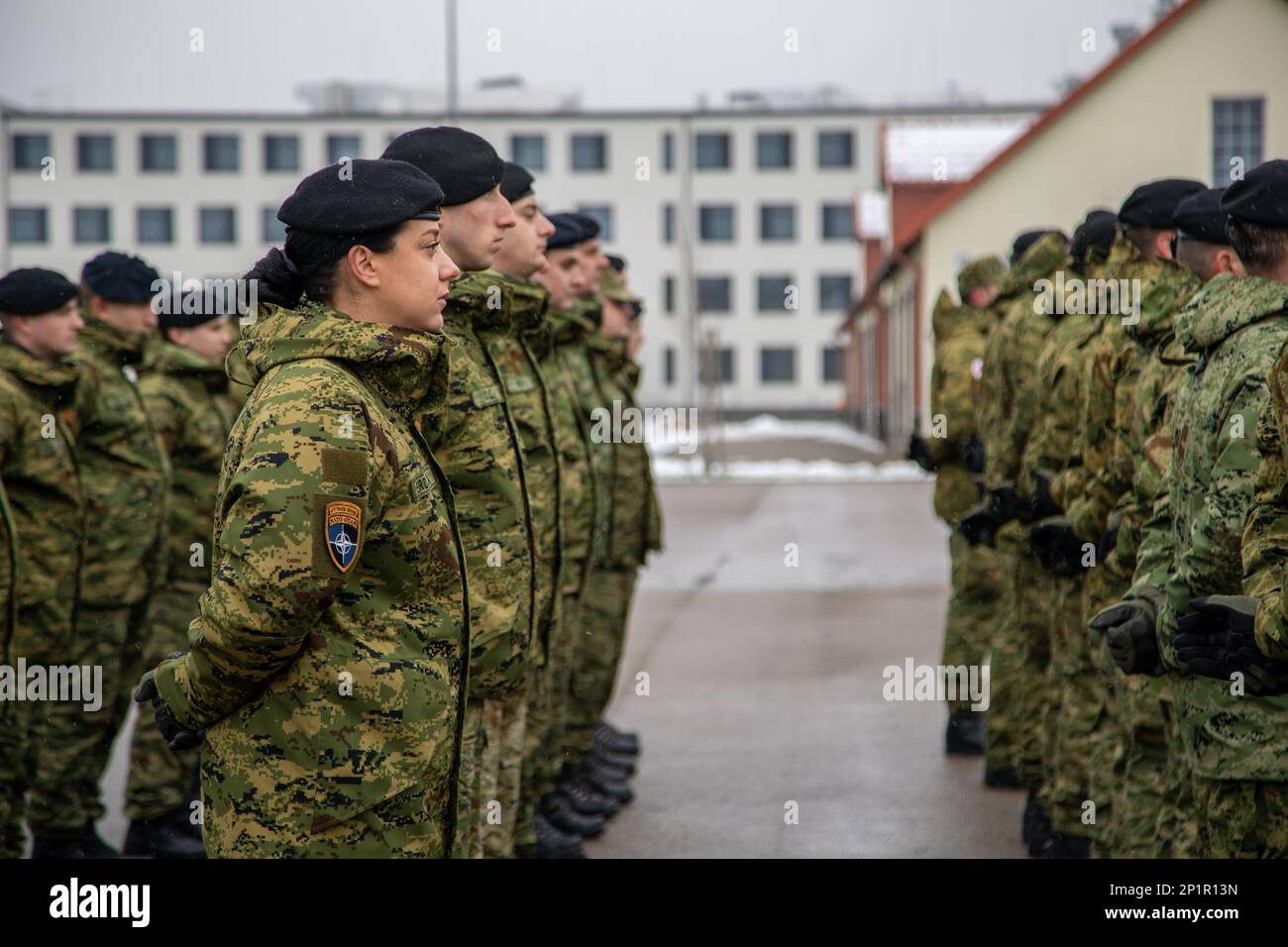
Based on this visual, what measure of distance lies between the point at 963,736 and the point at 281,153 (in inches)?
2187

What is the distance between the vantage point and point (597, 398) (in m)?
6.92

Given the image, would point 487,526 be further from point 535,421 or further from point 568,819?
point 568,819

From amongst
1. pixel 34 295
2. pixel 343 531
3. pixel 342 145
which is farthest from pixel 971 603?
pixel 342 145

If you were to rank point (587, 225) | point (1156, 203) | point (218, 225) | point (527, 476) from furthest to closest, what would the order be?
point (218, 225)
point (587, 225)
point (1156, 203)
point (527, 476)

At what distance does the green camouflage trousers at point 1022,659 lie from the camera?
6320mm

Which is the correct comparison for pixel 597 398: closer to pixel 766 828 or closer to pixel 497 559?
pixel 766 828

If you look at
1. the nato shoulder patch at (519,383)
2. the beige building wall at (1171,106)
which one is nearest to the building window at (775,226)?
the beige building wall at (1171,106)

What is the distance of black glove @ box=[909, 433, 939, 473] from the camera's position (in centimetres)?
815

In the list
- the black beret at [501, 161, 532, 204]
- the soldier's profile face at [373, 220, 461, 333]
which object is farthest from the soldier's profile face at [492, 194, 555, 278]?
the soldier's profile face at [373, 220, 461, 333]

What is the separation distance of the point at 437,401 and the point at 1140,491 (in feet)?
7.31

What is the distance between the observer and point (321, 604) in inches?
110

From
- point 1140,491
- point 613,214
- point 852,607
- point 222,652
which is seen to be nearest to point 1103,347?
point 1140,491
